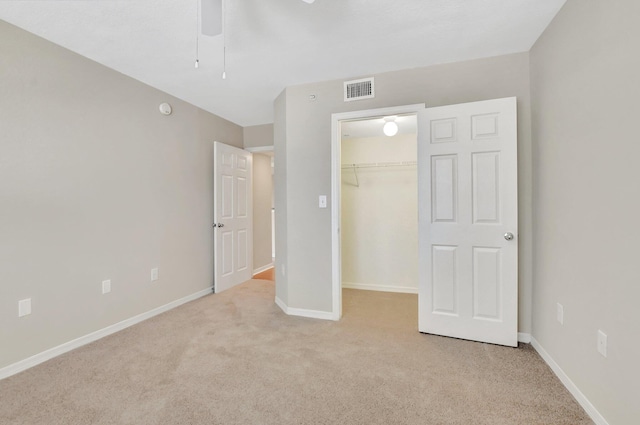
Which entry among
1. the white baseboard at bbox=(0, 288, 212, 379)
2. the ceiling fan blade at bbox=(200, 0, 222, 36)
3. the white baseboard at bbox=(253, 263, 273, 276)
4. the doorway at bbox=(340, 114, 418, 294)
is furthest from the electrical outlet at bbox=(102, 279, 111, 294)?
the doorway at bbox=(340, 114, 418, 294)

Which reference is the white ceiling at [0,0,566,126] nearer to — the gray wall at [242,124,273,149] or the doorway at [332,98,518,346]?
the doorway at [332,98,518,346]

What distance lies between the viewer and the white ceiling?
6.13 feet

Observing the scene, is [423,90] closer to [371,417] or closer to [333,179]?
[333,179]

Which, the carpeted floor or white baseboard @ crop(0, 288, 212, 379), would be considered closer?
the carpeted floor

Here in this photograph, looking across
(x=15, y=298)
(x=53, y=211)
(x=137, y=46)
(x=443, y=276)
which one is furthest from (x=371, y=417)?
(x=137, y=46)

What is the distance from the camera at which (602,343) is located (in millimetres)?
1475

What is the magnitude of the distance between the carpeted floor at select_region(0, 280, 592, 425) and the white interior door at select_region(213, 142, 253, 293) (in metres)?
1.37

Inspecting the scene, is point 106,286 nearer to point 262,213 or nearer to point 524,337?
point 262,213

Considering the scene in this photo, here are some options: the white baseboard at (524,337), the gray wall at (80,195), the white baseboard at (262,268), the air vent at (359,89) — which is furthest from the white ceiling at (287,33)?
the white baseboard at (262,268)

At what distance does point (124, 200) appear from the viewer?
282 centimetres

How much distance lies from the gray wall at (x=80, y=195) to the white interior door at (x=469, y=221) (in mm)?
2772

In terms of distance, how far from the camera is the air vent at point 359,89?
2.82m

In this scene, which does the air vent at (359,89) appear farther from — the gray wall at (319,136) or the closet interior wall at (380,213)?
the closet interior wall at (380,213)

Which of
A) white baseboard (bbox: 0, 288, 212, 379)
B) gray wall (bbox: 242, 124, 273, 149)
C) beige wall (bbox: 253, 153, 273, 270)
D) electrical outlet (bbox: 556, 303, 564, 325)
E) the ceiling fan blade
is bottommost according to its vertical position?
white baseboard (bbox: 0, 288, 212, 379)
